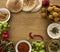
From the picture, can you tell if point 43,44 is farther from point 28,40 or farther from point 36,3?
point 36,3

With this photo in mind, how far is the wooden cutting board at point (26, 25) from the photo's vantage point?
5.15ft

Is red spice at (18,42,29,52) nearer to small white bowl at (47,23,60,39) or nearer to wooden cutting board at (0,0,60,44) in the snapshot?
wooden cutting board at (0,0,60,44)

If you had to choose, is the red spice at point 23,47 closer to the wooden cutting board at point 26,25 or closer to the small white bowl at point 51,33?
the wooden cutting board at point 26,25

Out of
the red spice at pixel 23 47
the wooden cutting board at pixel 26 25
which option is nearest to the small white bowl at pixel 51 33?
the wooden cutting board at pixel 26 25

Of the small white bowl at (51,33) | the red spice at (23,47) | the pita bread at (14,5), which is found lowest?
the red spice at (23,47)

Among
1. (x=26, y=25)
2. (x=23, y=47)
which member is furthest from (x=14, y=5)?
(x=23, y=47)

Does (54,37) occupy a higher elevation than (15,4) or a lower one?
lower

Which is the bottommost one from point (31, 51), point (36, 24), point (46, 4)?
point (31, 51)

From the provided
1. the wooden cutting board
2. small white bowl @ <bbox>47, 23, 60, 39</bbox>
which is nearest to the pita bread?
the wooden cutting board

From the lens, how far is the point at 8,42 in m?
1.52

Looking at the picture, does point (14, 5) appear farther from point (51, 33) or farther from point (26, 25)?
point (51, 33)

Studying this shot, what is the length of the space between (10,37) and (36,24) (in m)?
0.18

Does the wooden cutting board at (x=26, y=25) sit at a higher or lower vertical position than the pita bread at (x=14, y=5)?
lower

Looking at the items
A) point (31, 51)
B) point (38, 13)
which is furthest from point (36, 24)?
point (31, 51)
